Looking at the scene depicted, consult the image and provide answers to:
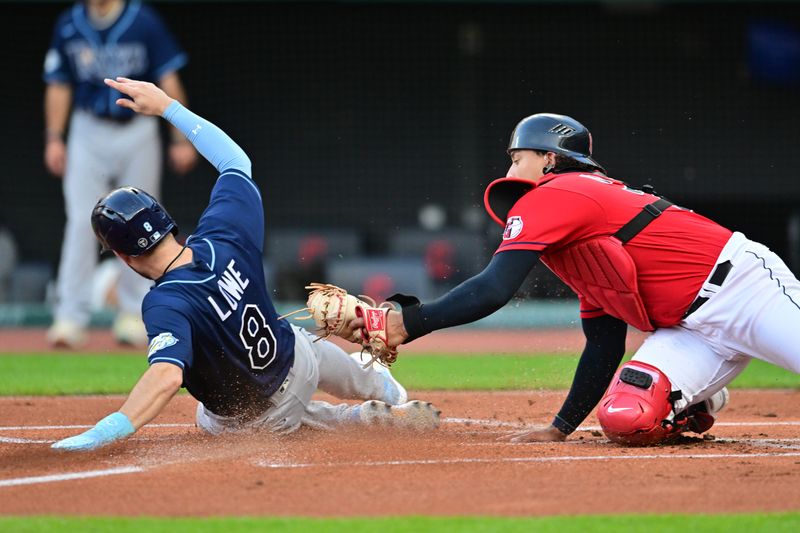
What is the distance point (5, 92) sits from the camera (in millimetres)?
15320

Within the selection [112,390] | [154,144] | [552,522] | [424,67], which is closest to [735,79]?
[424,67]

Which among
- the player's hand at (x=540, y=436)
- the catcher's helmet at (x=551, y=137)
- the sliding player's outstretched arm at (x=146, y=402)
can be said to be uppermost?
the catcher's helmet at (x=551, y=137)

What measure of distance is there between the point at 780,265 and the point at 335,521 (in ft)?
8.12

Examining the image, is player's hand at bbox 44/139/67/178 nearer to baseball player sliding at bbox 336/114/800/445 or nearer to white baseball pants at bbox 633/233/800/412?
baseball player sliding at bbox 336/114/800/445

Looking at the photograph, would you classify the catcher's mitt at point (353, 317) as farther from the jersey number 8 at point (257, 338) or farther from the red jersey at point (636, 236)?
the red jersey at point (636, 236)

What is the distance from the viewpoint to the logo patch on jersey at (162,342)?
4.38 meters

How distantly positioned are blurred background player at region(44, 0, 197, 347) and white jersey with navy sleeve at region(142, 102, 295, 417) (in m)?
4.81

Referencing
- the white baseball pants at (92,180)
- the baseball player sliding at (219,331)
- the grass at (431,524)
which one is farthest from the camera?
the white baseball pants at (92,180)

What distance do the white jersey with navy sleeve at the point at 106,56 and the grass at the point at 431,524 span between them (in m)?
6.80

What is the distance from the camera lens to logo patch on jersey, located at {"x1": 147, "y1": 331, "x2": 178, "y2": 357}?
4.38m

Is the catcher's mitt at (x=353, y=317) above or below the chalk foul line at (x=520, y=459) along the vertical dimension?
above

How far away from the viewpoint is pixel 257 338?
4.86m

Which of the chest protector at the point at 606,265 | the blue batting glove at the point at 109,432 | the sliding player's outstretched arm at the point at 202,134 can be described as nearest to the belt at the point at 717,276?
the chest protector at the point at 606,265

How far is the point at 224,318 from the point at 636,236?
1711 millimetres
